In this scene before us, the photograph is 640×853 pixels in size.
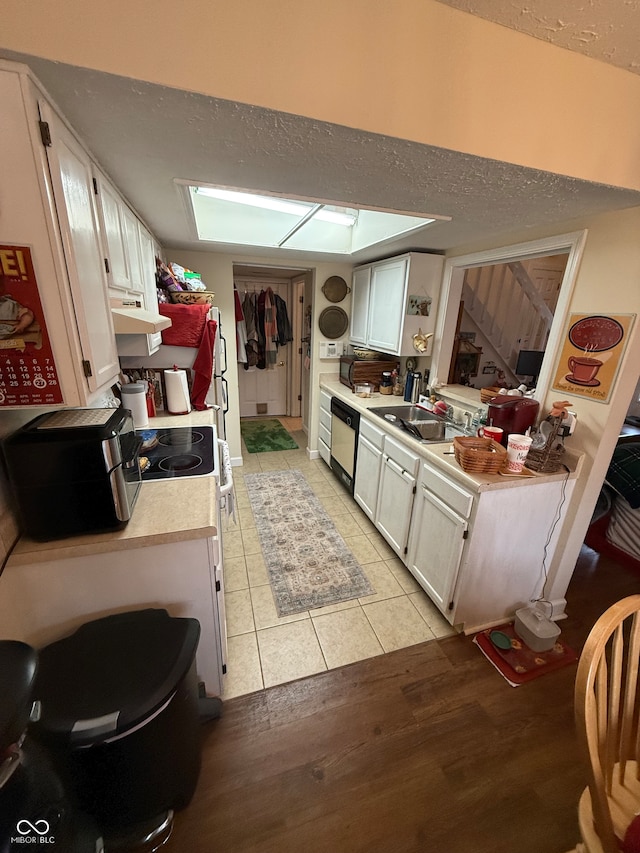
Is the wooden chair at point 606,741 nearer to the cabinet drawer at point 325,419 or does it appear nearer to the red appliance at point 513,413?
the red appliance at point 513,413

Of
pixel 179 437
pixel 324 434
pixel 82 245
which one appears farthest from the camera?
pixel 324 434

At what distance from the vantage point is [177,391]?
2.37 m

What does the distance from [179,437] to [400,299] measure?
2.02 m

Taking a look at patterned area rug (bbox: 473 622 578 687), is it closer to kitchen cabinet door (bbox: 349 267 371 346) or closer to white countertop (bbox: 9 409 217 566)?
white countertop (bbox: 9 409 217 566)

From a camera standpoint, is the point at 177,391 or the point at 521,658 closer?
the point at 521,658

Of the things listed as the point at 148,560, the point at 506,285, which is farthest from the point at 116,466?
the point at 506,285

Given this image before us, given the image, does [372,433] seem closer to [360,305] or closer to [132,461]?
[360,305]

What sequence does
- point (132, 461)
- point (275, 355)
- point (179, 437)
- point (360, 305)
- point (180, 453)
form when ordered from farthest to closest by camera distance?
point (275, 355)
point (360, 305)
point (179, 437)
point (180, 453)
point (132, 461)

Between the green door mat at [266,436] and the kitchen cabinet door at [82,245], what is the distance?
3073 mm

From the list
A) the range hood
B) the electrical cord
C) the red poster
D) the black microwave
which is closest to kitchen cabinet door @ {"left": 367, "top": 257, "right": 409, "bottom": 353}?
the electrical cord

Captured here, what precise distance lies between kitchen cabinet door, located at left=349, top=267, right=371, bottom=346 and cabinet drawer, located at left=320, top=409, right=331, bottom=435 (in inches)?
32.3

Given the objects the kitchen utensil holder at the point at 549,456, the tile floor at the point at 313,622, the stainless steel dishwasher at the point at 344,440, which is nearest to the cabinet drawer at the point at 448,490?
the kitchen utensil holder at the point at 549,456

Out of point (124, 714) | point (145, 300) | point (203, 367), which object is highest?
point (145, 300)

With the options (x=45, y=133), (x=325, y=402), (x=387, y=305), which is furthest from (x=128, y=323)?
(x=325, y=402)
